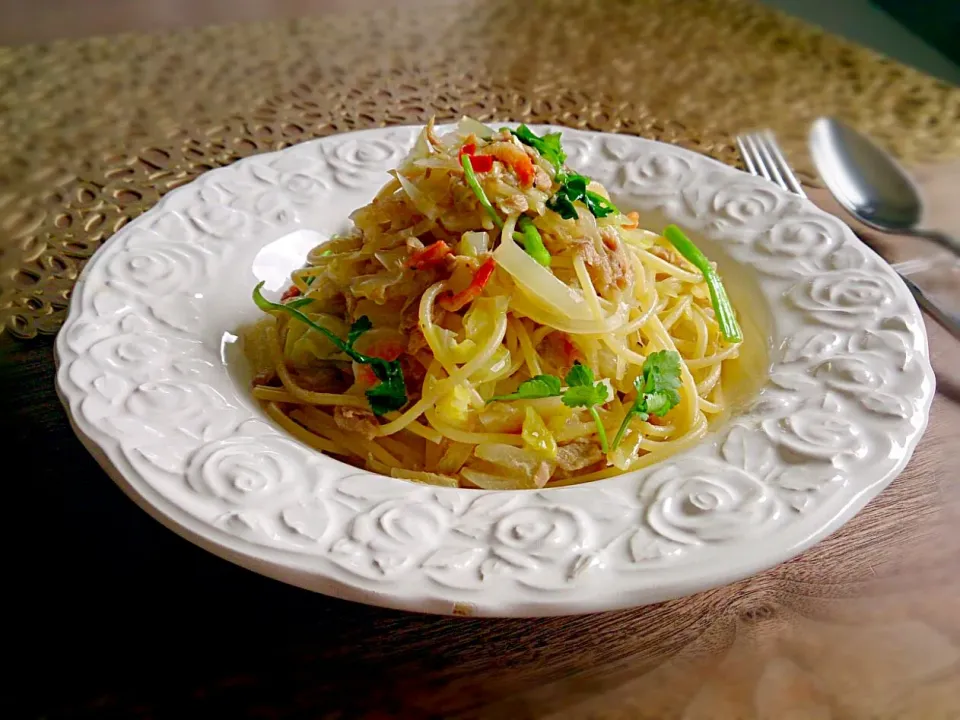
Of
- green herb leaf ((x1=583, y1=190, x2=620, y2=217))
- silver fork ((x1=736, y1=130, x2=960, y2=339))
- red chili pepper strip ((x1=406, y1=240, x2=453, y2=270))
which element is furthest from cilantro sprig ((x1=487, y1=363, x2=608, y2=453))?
silver fork ((x1=736, y1=130, x2=960, y2=339))

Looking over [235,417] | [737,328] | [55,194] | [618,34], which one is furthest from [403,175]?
[618,34]

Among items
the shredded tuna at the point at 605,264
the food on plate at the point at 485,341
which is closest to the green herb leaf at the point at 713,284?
the food on plate at the point at 485,341

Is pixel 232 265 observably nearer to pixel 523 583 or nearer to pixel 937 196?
pixel 523 583

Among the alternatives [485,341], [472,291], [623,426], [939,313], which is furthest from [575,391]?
[939,313]

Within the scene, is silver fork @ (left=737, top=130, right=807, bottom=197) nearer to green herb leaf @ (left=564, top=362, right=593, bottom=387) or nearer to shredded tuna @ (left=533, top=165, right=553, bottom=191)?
shredded tuna @ (left=533, top=165, right=553, bottom=191)

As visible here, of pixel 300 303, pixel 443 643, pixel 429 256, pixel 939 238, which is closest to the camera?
pixel 443 643

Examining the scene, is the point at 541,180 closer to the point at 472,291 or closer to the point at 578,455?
the point at 472,291
